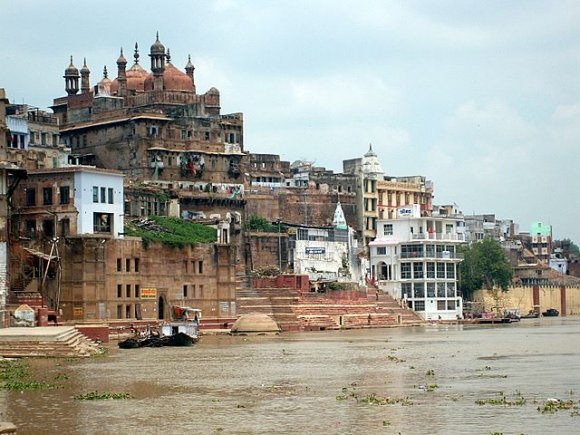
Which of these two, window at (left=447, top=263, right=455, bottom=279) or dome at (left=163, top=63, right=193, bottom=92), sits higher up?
dome at (left=163, top=63, right=193, bottom=92)

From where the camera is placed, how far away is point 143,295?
78875 millimetres

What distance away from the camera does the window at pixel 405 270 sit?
364 feet

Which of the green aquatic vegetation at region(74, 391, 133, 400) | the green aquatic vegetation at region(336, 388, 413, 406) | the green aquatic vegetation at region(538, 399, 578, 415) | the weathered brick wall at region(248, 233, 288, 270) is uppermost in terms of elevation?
the weathered brick wall at region(248, 233, 288, 270)

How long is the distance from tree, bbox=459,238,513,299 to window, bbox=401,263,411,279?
58.0ft

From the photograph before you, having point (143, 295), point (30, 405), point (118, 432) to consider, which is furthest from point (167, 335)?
point (118, 432)

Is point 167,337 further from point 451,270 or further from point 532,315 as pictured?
point 532,315

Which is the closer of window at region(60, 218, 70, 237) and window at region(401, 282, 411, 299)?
window at region(60, 218, 70, 237)

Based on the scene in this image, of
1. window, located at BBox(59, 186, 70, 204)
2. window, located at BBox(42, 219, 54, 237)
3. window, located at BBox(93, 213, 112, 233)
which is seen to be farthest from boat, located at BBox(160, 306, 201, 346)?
window, located at BBox(59, 186, 70, 204)

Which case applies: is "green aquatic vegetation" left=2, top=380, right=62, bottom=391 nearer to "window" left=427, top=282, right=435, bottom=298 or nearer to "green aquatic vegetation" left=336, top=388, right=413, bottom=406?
"green aquatic vegetation" left=336, top=388, right=413, bottom=406

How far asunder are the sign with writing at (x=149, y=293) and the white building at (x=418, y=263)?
3376 centimetres

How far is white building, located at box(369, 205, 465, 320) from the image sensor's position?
11038cm

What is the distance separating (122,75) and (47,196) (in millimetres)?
31530

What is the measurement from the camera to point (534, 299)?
141 meters

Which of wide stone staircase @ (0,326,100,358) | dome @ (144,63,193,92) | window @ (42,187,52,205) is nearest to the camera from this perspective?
wide stone staircase @ (0,326,100,358)
